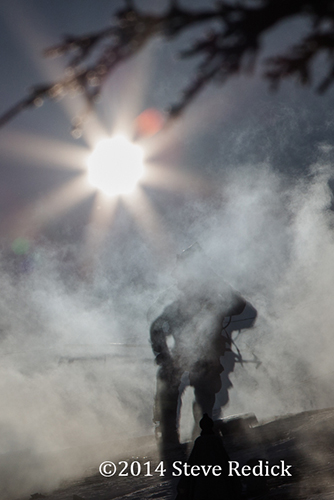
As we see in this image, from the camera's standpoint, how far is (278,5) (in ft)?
5.86

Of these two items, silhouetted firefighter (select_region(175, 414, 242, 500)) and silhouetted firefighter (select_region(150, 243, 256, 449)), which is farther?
silhouetted firefighter (select_region(150, 243, 256, 449))

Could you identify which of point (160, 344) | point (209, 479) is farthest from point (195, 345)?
point (209, 479)

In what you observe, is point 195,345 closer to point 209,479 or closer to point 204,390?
point 204,390

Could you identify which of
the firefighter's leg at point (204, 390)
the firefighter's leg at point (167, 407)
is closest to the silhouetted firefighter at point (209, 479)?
the firefighter's leg at point (167, 407)

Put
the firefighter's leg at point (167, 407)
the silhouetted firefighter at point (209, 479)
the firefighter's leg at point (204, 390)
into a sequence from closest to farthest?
the silhouetted firefighter at point (209, 479)
the firefighter's leg at point (167, 407)
the firefighter's leg at point (204, 390)

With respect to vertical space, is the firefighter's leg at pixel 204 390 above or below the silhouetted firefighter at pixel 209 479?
above

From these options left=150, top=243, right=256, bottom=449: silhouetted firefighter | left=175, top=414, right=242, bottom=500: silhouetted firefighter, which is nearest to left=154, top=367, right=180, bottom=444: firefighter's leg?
left=150, top=243, right=256, bottom=449: silhouetted firefighter

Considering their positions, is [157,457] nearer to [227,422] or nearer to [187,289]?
[227,422]

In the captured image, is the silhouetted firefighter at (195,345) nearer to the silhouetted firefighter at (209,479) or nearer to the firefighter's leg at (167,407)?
the firefighter's leg at (167,407)

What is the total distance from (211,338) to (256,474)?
33.0 feet

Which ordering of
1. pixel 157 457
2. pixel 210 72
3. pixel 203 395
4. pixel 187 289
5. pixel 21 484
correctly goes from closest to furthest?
pixel 210 72 → pixel 21 484 → pixel 157 457 → pixel 203 395 → pixel 187 289

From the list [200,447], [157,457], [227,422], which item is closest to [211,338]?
[227,422]

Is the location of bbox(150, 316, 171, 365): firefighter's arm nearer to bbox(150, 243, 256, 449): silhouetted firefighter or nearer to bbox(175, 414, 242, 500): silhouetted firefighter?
bbox(150, 243, 256, 449): silhouetted firefighter

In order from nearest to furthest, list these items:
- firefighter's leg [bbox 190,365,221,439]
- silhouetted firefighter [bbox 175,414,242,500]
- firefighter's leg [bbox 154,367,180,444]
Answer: silhouetted firefighter [bbox 175,414,242,500], firefighter's leg [bbox 154,367,180,444], firefighter's leg [bbox 190,365,221,439]
